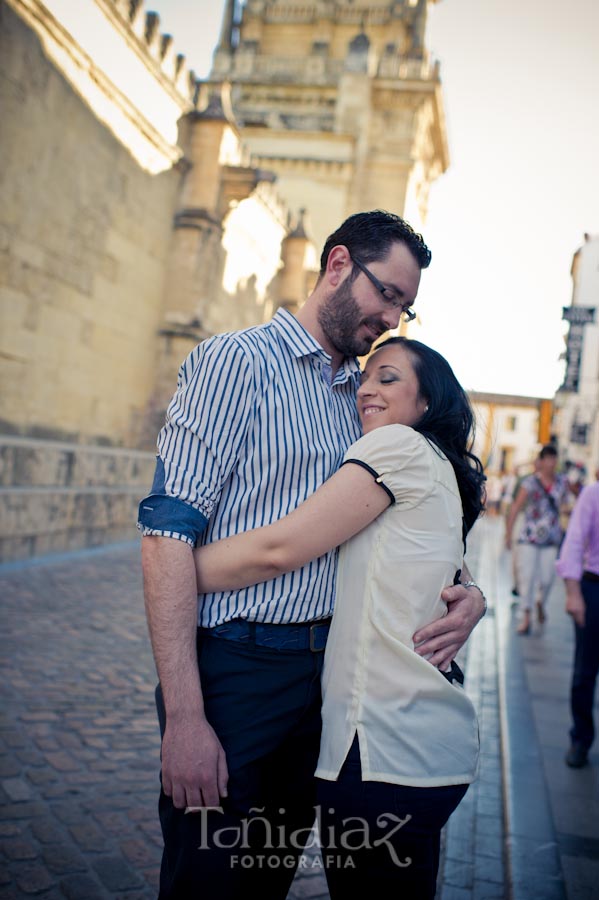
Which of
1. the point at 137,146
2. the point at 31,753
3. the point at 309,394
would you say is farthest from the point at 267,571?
the point at 137,146

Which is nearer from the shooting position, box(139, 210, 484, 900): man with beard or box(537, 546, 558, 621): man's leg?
box(139, 210, 484, 900): man with beard

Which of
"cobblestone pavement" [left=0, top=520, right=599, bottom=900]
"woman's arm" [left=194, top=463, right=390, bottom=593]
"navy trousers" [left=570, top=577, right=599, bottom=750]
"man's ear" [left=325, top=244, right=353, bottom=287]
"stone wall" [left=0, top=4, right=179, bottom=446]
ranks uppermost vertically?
"stone wall" [left=0, top=4, right=179, bottom=446]

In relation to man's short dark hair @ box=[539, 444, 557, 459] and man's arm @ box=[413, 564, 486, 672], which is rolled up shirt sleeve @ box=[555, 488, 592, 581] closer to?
man's arm @ box=[413, 564, 486, 672]

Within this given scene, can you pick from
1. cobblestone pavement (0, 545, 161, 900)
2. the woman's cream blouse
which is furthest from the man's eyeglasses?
cobblestone pavement (0, 545, 161, 900)

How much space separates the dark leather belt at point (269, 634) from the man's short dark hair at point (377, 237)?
1032 mm

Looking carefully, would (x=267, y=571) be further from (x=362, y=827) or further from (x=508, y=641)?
(x=508, y=641)

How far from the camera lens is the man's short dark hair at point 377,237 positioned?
2098 millimetres

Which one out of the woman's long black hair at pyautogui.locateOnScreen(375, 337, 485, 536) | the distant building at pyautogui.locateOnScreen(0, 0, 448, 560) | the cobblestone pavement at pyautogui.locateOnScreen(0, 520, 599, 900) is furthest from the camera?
the distant building at pyautogui.locateOnScreen(0, 0, 448, 560)

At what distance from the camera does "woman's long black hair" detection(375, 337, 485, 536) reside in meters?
2.07

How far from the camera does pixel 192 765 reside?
1713 millimetres

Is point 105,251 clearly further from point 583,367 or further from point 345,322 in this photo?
point 583,367

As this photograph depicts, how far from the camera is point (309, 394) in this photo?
6.77 ft

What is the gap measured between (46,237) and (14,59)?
2.30 m

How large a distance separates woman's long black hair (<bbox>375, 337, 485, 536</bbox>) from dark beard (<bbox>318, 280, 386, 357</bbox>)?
8 centimetres
